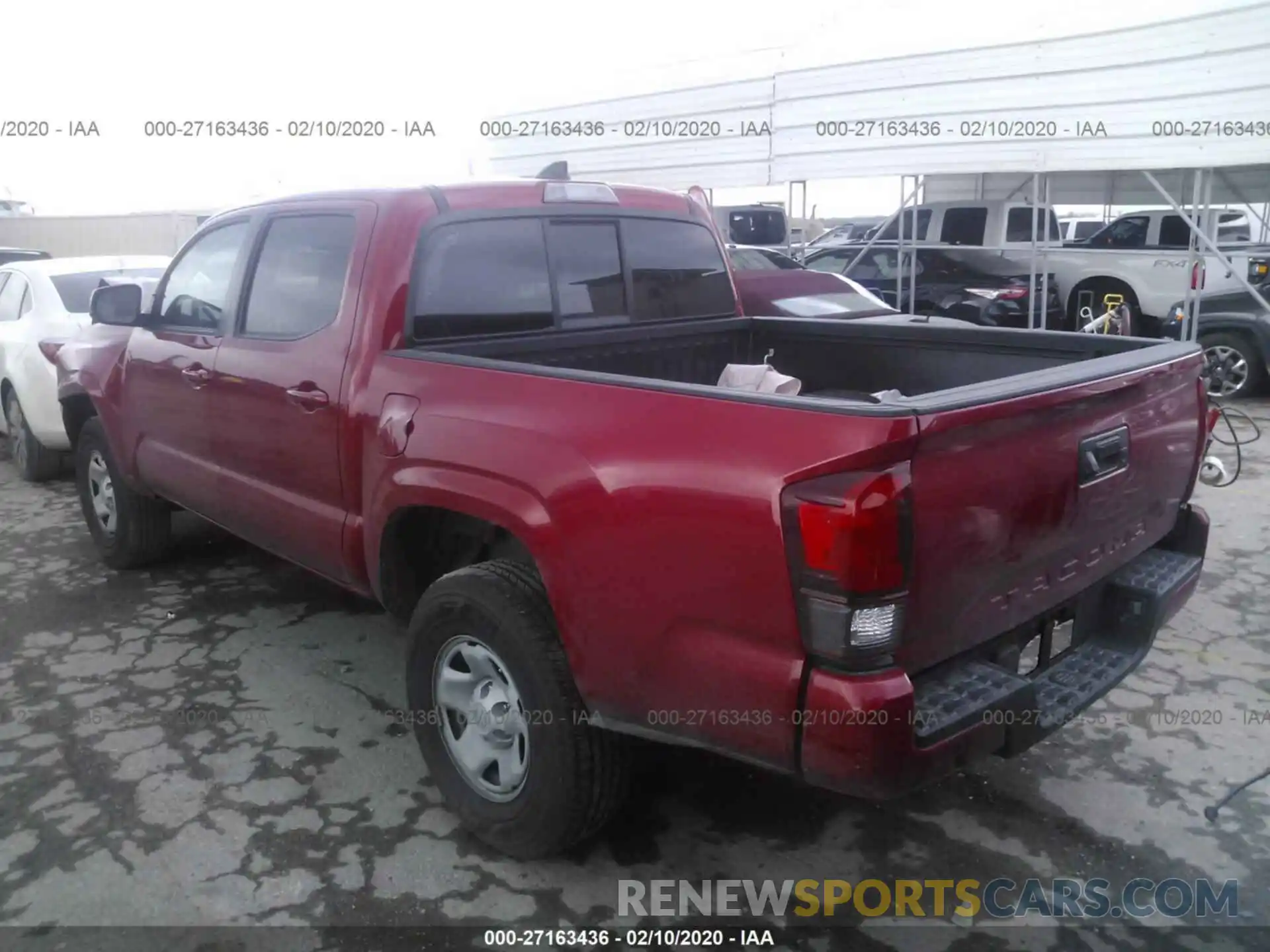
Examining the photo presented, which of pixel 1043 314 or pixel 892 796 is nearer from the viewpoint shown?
pixel 892 796

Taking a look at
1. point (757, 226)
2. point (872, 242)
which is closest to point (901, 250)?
point (872, 242)

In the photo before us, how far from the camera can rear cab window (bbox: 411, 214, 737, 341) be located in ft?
11.5

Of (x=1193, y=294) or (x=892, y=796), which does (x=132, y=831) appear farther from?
(x=1193, y=294)

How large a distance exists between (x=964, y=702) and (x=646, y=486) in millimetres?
882

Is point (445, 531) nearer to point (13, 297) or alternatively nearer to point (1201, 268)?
point (13, 297)

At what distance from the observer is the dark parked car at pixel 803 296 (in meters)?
7.68

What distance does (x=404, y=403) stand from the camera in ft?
10.4

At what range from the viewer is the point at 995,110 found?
925 centimetres

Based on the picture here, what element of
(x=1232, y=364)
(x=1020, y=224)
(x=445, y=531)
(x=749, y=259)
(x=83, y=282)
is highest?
(x=1020, y=224)

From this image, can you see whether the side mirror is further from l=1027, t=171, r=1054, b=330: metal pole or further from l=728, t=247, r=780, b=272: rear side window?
l=1027, t=171, r=1054, b=330: metal pole

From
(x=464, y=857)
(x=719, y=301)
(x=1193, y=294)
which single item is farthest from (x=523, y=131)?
(x=464, y=857)

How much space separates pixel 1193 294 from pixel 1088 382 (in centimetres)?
827

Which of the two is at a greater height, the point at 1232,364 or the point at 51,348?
the point at 51,348

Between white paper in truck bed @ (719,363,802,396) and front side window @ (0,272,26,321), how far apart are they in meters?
5.97
